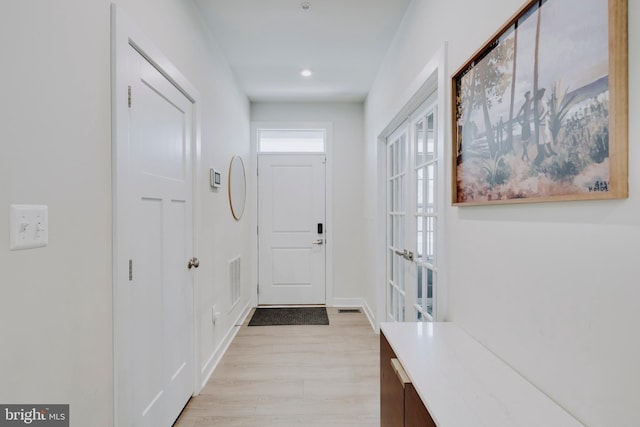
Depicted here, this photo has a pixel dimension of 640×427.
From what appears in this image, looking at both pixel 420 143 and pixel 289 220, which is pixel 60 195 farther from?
pixel 289 220

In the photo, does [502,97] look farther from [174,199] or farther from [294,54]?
[294,54]

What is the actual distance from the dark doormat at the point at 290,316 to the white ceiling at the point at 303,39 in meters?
2.58

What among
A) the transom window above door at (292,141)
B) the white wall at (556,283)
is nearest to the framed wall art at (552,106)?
the white wall at (556,283)

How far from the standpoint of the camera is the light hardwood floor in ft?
6.42

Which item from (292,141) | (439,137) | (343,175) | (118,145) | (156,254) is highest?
(292,141)

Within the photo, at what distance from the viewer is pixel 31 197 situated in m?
0.91

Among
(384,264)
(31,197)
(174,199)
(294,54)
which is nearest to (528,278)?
(31,197)

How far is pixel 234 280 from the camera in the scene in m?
3.26

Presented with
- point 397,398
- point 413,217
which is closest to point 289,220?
point 413,217

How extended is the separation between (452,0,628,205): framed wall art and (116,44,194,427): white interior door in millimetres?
1420

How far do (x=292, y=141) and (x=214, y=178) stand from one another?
192cm

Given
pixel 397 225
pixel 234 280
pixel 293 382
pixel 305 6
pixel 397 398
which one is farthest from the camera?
pixel 234 280

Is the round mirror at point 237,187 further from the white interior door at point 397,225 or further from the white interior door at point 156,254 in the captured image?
the white interior door at point 397,225

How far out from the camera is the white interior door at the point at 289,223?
4211 millimetres
